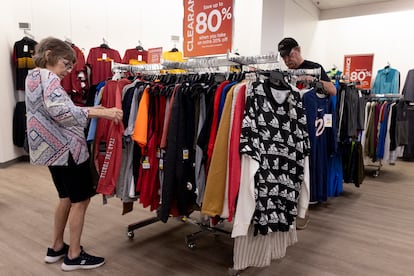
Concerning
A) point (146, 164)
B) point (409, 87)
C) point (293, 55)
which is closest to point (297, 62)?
point (293, 55)

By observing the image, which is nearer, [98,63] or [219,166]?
[219,166]

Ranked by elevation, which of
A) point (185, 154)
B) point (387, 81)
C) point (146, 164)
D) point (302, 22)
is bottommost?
point (146, 164)

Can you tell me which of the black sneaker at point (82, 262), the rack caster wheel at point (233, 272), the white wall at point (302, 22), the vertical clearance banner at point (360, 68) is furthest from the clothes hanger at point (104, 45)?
the vertical clearance banner at point (360, 68)

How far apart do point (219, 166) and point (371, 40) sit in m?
7.84

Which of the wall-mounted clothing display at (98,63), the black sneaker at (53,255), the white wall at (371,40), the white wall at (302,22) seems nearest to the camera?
the black sneaker at (53,255)

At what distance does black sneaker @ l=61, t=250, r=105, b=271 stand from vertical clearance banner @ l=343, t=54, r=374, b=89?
724 centimetres

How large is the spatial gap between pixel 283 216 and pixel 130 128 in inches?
47.8

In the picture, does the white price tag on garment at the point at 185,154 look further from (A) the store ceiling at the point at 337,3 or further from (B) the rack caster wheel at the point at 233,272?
(A) the store ceiling at the point at 337,3

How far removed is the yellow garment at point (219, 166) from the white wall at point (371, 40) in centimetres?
661

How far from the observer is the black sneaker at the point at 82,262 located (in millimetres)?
2273

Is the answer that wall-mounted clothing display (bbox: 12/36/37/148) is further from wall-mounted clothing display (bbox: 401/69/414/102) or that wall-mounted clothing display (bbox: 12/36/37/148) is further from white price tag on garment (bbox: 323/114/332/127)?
wall-mounted clothing display (bbox: 401/69/414/102)

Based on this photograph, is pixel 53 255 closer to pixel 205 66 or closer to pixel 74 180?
pixel 74 180

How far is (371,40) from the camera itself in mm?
7902

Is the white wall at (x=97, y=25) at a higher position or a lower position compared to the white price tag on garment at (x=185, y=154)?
higher
